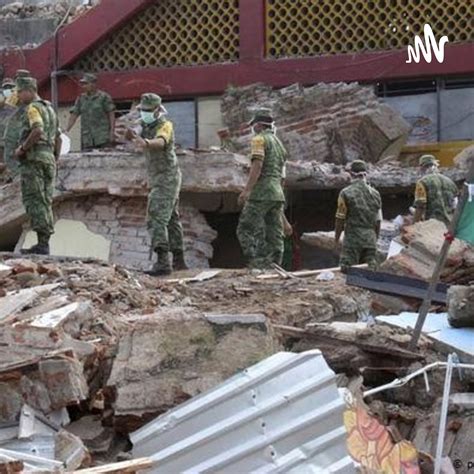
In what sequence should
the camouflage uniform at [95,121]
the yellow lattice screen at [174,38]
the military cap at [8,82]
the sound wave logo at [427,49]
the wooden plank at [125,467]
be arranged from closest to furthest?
1. the wooden plank at [125,467]
2. the camouflage uniform at [95,121]
3. the military cap at [8,82]
4. the sound wave logo at [427,49]
5. the yellow lattice screen at [174,38]

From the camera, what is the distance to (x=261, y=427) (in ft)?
19.0

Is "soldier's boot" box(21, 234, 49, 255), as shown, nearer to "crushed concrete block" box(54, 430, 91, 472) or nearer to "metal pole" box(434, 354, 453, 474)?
"metal pole" box(434, 354, 453, 474)

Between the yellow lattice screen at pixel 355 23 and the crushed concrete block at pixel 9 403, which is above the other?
the yellow lattice screen at pixel 355 23

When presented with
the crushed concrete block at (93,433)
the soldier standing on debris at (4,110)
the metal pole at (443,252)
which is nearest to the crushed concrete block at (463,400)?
the metal pole at (443,252)

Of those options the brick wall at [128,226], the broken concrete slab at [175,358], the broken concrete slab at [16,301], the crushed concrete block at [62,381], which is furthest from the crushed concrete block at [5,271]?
the brick wall at [128,226]

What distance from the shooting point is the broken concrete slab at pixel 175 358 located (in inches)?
251

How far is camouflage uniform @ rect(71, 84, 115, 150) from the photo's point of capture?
666 inches

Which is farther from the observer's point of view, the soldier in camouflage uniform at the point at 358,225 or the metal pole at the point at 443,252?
the soldier in camouflage uniform at the point at 358,225

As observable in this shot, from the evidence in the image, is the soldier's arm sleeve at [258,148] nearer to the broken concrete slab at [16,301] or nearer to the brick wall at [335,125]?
the broken concrete slab at [16,301]

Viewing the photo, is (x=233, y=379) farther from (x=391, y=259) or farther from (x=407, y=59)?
(x=407, y=59)

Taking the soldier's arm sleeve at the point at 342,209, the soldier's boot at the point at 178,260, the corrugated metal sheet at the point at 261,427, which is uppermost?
the corrugated metal sheet at the point at 261,427

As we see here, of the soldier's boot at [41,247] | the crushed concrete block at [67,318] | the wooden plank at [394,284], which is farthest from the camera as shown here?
the soldier's boot at [41,247]

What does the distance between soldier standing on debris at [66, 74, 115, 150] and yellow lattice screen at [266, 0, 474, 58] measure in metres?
3.75

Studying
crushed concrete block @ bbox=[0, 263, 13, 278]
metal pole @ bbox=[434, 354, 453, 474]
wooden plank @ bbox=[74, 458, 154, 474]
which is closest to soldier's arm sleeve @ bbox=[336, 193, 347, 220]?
crushed concrete block @ bbox=[0, 263, 13, 278]
